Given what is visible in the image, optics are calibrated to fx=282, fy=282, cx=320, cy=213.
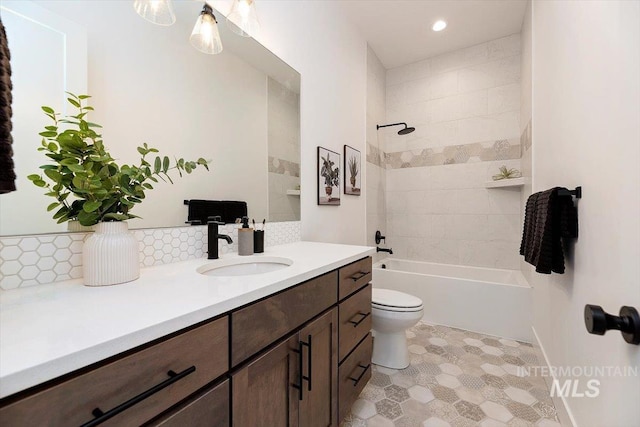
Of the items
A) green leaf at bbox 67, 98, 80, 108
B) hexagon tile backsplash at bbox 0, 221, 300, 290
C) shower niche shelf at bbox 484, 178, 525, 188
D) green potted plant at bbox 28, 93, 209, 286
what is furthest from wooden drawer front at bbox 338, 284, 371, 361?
shower niche shelf at bbox 484, 178, 525, 188

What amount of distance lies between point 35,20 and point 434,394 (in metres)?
2.31

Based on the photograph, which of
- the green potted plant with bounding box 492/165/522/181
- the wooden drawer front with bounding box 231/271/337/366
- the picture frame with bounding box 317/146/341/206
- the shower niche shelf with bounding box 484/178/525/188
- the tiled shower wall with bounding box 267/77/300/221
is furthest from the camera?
the green potted plant with bounding box 492/165/522/181

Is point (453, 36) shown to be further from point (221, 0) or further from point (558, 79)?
point (221, 0)

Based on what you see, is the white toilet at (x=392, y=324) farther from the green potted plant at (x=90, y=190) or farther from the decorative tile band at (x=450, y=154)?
the decorative tile band at (x=450, y=154)

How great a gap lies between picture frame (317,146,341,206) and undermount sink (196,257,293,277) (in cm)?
86

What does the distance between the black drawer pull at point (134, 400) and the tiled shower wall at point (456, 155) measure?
314cm

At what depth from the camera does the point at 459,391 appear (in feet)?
5.36

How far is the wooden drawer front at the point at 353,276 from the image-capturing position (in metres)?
1.25

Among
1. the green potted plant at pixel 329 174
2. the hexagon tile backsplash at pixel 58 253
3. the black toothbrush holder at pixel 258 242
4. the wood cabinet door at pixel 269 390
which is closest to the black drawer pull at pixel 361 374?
the wood cabinet door at pixel 269 390

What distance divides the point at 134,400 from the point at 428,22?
331 centimetres

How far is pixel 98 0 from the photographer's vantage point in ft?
3.10

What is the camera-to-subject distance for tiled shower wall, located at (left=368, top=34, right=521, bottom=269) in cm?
292

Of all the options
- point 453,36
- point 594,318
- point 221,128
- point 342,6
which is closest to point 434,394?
point 594,318

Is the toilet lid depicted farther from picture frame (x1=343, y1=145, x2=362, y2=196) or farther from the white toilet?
picture frame (x1=343, y1=145, x2=362, y2=196)
